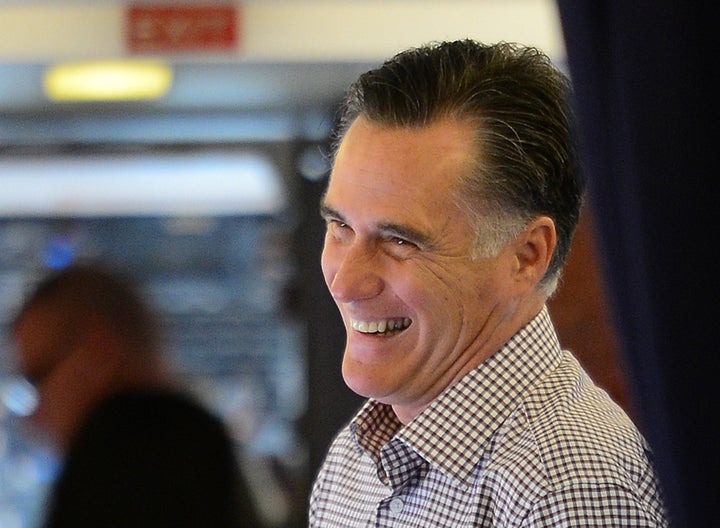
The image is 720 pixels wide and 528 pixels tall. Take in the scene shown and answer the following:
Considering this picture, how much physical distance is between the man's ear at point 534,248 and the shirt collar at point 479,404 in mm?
60

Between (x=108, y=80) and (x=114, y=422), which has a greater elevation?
(x=108, y=80)

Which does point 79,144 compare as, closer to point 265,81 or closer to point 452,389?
point 265,81

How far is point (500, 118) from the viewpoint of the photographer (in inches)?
53.1

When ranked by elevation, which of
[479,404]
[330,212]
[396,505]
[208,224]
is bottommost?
[208,224]

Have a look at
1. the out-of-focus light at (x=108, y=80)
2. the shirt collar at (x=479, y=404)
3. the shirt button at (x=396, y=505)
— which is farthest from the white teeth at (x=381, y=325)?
the out-of-focus light at (x=108, y=80)

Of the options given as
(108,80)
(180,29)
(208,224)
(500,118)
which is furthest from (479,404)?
(208,224)

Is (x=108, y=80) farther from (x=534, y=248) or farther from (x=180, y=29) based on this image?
(x=534, y=248)

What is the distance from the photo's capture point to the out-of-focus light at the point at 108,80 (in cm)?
353

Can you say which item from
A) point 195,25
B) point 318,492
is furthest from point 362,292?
point 195,25

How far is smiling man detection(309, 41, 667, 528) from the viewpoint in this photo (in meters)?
1.26

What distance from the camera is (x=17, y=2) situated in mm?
3332

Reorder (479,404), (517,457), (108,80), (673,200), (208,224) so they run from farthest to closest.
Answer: (208,224), (108,80), (479,404), (517,457), (673,200)

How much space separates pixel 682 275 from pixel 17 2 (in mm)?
3145

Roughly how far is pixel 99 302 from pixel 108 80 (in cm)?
235
